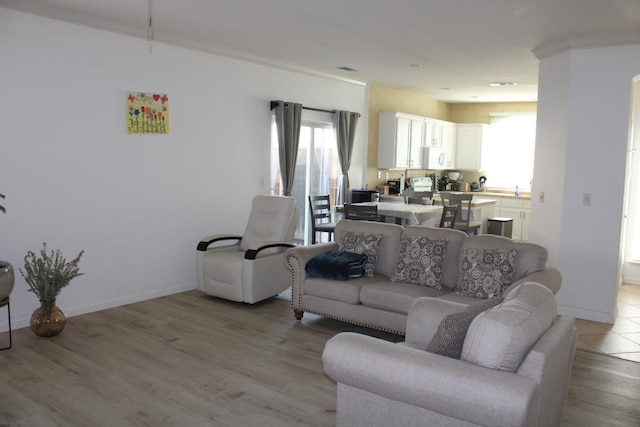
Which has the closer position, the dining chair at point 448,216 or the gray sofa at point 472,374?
the gray sofa at point 472,374

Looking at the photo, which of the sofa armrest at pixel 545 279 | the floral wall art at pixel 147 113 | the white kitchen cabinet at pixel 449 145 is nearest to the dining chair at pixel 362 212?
the floral wall art at pixel 147 113

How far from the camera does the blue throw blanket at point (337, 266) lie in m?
4.45

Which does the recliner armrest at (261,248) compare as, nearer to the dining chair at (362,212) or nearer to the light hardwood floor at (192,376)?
the light hardwood floor at (192,376)

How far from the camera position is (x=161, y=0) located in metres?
4.05

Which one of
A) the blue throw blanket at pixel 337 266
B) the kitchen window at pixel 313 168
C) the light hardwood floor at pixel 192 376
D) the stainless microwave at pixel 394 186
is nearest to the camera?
the light hardwood floor at pixel 192 376

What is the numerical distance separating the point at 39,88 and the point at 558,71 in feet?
16.1

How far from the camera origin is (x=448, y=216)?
20.6 ft

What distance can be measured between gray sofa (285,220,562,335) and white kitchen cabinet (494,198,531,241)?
523 cm

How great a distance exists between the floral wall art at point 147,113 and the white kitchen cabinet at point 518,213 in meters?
6.33

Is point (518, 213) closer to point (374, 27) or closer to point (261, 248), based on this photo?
point (374, 27)

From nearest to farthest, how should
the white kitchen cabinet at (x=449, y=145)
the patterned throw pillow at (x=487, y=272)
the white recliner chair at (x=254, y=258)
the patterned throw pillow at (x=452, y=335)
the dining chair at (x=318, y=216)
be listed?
1. the patterned throw pillow at (x=452, y=335)
2. the patterned throw pillow at (x=487, y=272)
3. the white recliner chair at (x=254, y=258)
4. the dining chair at (x=318, y=216)
5. the white kitchen cabinet at (x=449, y=145)

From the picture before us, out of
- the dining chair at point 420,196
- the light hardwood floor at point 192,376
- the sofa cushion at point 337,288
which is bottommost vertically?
the light hardwood floor at point 192,376

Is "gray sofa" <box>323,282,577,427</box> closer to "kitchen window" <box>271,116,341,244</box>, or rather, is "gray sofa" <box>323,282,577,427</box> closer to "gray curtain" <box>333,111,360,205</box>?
"kitchen window" <box>271,116,341,244</box>

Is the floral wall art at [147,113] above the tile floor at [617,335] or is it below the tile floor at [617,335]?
above
